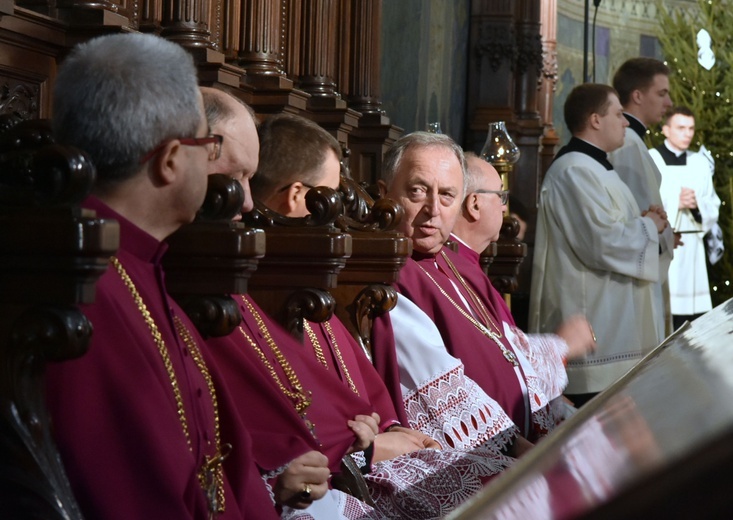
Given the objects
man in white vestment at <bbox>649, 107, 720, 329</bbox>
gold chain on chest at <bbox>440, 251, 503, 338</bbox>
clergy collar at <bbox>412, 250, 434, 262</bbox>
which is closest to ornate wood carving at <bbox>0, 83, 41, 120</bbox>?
clergy collar at <bbox>412, 250, 434, 262</bbox>

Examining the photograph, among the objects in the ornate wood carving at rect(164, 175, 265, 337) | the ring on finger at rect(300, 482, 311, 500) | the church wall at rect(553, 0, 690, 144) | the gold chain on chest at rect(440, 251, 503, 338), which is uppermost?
the church wall at rect(553, 0, 690, 144)

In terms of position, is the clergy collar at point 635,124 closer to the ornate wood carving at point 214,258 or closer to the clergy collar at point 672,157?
the clergy collar at point 672,157

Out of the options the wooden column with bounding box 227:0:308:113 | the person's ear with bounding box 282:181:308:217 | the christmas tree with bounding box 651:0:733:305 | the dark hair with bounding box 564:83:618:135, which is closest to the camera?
the person's ear with bounding box 282:181:308:217

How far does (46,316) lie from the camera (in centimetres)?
127

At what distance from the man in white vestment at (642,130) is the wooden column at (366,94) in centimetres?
203

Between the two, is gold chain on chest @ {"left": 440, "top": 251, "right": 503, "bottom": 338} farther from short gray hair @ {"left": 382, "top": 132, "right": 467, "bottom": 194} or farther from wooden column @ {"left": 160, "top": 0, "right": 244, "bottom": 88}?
wooden column @ {"left": 160, "top": 0, "right": 244, "bottom": 88}

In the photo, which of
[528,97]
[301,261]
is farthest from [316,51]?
[528,97]

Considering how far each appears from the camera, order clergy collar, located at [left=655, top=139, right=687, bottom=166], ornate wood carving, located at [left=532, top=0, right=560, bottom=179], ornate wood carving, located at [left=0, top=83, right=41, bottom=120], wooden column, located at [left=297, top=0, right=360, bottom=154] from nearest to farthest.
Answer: ornate wood carving, located at [left=0, top=83, right=41, bottom=120], wooden column, located at [left=297, top=0, right=360, bottom=154], clergy collar, located at [left=655, top=139, right=687, bottom=166], ornate wood carving, located at [left=532, top=0, right=560, bottom=179]

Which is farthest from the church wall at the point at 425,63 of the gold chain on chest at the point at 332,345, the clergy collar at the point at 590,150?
the gold chain on chest at the point at 332,345

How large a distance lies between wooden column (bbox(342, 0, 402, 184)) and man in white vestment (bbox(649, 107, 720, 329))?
5.18 m

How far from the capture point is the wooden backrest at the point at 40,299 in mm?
1270

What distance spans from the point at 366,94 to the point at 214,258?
4.09m

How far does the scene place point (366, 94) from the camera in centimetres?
589

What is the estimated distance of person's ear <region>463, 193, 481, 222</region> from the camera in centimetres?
457
